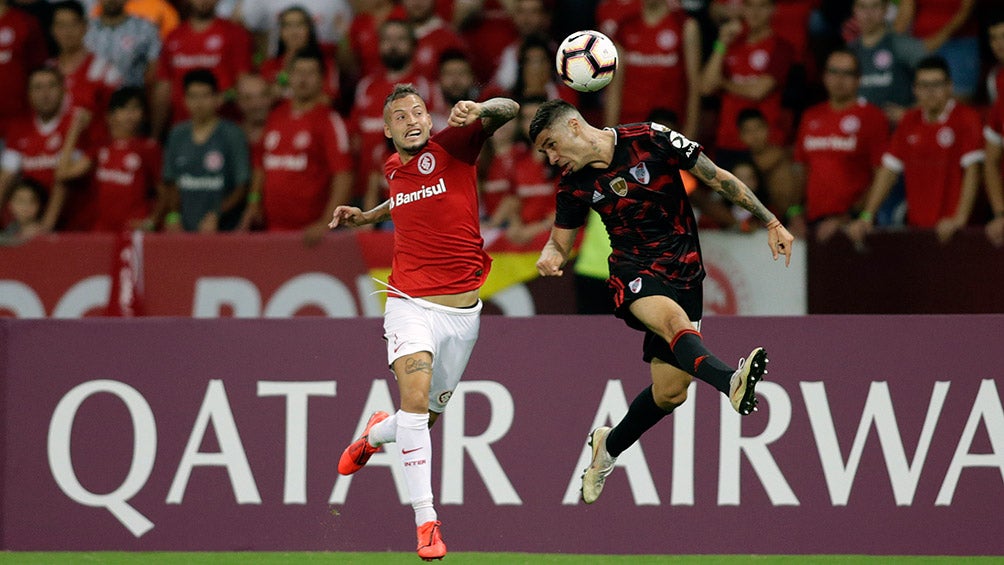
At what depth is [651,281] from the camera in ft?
26.7

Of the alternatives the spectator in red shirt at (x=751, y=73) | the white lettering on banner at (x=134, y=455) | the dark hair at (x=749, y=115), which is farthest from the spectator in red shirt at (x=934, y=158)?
the white lettering on banner at (x=134, y=455)

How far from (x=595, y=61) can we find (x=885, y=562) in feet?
11.3

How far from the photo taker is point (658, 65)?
39.6 feet

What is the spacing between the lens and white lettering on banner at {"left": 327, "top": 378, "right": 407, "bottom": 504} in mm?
9500

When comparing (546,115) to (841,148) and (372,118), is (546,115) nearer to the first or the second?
(841,148)

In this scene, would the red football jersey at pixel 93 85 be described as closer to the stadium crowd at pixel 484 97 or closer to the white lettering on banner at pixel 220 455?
the stadium crowd at pixel 484 97

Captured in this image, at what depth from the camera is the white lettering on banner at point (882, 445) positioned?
9211 mm

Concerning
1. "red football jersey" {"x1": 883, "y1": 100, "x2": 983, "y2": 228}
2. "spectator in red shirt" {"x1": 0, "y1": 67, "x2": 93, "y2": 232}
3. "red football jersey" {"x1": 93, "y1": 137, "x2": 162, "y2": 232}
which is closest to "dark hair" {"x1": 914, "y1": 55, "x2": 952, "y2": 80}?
"red football jersey" {"x1": 883, "y1": 100, "x2": 983, "y2": 228}

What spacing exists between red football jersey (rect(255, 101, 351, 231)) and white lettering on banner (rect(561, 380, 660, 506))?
3.51 meters

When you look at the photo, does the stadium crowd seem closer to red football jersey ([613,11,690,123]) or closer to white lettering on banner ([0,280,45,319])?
red football jersey ([613,11,690,123])

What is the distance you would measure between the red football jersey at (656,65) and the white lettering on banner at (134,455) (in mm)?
4661

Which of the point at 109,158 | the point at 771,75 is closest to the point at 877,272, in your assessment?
the point at 771,75

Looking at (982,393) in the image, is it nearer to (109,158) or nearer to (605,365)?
(605,365)

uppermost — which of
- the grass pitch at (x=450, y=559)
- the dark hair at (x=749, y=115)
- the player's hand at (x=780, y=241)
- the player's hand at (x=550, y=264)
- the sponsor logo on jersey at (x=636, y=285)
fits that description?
the dark hair at (x=749, y=115)
